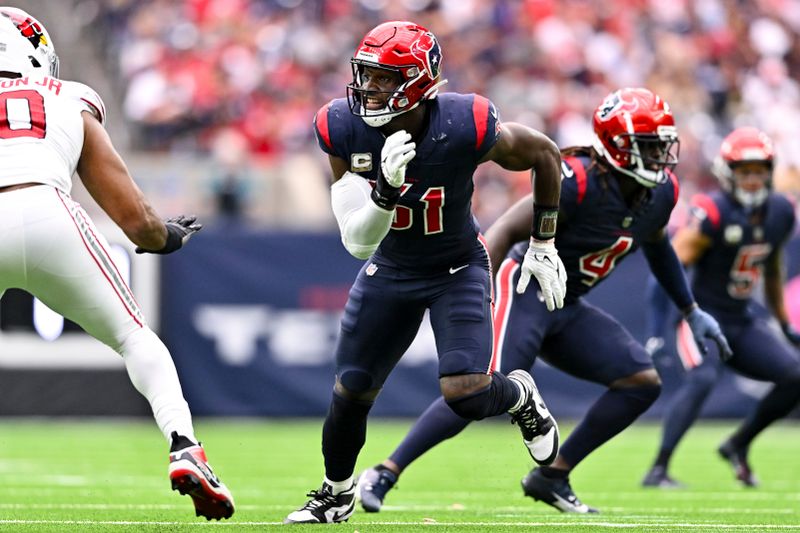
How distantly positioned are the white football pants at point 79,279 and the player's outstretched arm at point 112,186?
12 centimetres

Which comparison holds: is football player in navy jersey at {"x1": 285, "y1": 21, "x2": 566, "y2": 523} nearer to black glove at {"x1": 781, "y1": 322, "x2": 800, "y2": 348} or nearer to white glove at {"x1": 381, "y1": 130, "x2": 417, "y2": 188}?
white glove at {"x1": 381, "y1": 130, "x2": 417, "y2": 188}

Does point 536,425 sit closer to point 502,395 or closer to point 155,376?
point 502,395

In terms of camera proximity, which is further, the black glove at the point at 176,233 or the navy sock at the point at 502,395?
the navy sock at the point at 502,395

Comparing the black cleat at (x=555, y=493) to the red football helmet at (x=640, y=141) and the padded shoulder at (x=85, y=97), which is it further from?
the padded shoulder at (x=85, y=97)

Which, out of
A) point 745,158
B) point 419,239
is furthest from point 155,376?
point 745,158

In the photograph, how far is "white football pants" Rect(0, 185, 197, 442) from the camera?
4.07 m

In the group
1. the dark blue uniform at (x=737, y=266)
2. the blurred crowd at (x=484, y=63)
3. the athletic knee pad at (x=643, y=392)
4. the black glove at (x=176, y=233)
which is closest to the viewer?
the black glove at (x=176, y=233)

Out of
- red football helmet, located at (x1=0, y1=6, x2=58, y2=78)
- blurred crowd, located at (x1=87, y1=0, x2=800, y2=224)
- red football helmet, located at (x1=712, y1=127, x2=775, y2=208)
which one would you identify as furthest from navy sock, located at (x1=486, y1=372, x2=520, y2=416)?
blurred crowd, located at (x1=87, y1=0, x2=800, y2=224)

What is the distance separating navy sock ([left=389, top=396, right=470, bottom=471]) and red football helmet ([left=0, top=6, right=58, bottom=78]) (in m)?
2.15

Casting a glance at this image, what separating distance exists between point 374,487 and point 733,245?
2927mm

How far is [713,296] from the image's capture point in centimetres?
757

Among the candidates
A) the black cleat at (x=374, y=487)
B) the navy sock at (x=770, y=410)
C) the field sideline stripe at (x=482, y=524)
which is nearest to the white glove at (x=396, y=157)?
the field sideline stripe at (x=482, y=524)

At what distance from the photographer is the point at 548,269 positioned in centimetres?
510

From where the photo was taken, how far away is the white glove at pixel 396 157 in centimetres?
428
